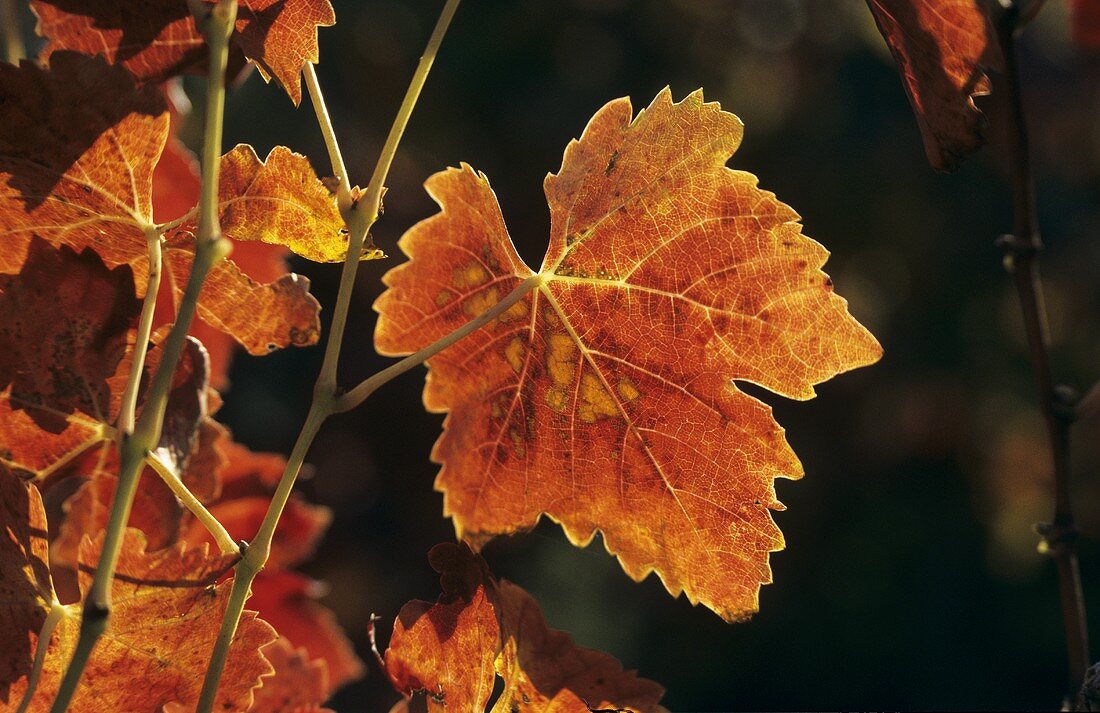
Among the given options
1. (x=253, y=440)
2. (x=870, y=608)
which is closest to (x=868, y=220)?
(x=870, y=608)

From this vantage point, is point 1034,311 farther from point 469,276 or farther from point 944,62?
point 469,276

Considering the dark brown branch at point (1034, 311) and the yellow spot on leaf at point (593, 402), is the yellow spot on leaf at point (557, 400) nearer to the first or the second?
the yellow spot on leaf at point (593, 402)

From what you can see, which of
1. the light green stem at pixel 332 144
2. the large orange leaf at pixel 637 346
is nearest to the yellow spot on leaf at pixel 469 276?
the large orange leaf at pixel 637 346

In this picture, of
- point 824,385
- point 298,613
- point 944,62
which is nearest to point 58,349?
point 298,613

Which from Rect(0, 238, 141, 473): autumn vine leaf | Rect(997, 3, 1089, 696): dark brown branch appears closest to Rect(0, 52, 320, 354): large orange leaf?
Rect(0, 238, 141, 473): autumn vine leaf

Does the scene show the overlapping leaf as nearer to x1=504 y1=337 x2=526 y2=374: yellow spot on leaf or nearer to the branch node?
x1=504 y1=337 x2=526 y2=374: yellow spot on leaf
